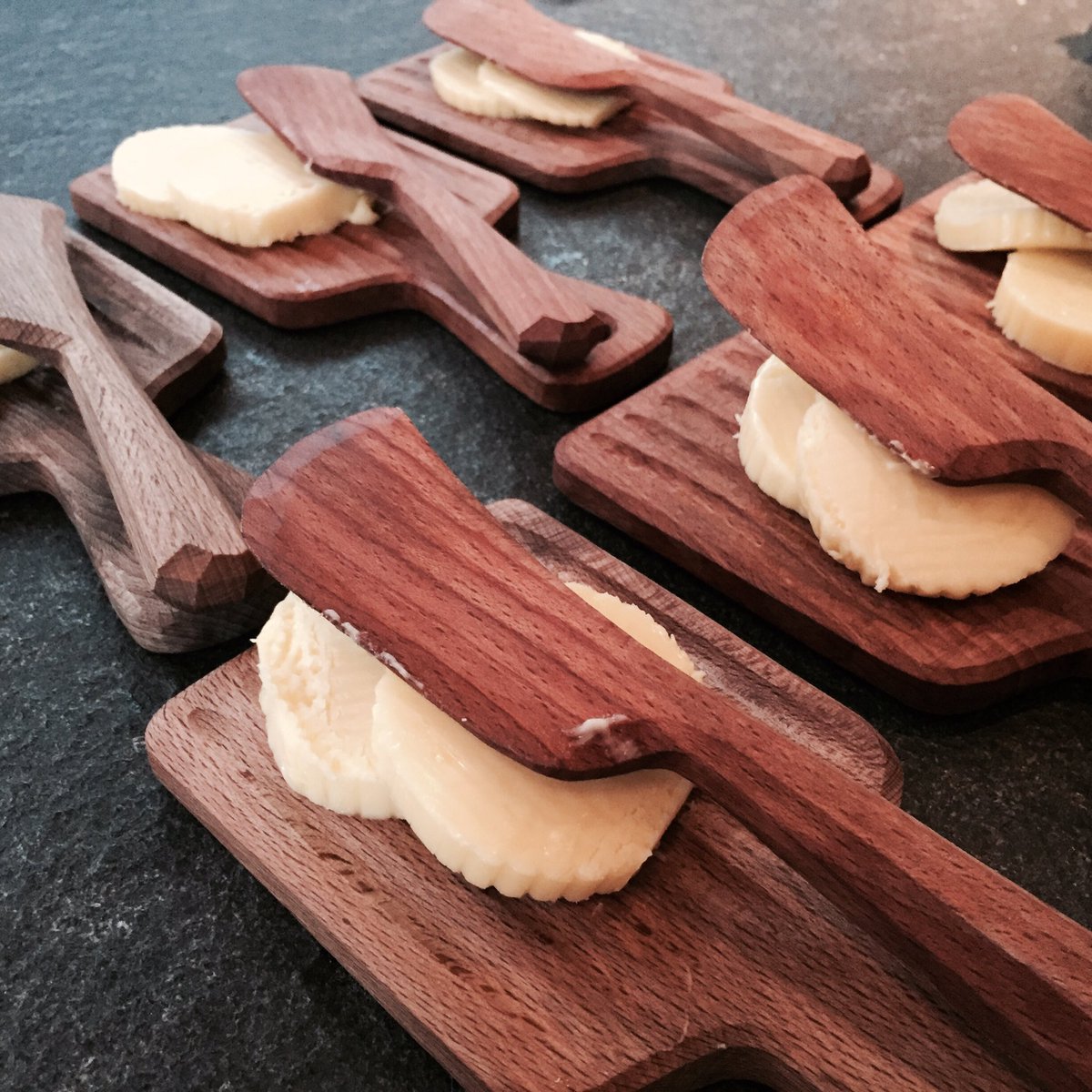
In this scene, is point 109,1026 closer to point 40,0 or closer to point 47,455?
point 47,455

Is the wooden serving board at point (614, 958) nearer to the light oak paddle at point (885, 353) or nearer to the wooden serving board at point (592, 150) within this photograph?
the light oak paddle at point (885, 353)

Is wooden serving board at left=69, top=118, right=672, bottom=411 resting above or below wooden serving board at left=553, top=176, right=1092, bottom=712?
above

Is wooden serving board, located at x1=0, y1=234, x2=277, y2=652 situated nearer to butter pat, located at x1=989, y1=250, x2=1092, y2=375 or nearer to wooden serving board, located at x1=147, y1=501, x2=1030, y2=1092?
wooden serving board, located at x1=147, y1=501, x2=1030, y2=1092

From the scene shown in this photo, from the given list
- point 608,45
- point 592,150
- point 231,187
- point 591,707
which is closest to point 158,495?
point 591,707

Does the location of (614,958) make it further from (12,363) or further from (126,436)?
(12,363)

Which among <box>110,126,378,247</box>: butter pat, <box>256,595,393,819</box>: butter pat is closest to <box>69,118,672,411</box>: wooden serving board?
<box>110,126,378,247</box>: butter pat

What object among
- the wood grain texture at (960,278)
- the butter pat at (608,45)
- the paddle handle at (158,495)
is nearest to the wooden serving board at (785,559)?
the wood grain texture at (960,278)

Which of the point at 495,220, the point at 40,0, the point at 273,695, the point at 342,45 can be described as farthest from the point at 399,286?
the point at 40,0
